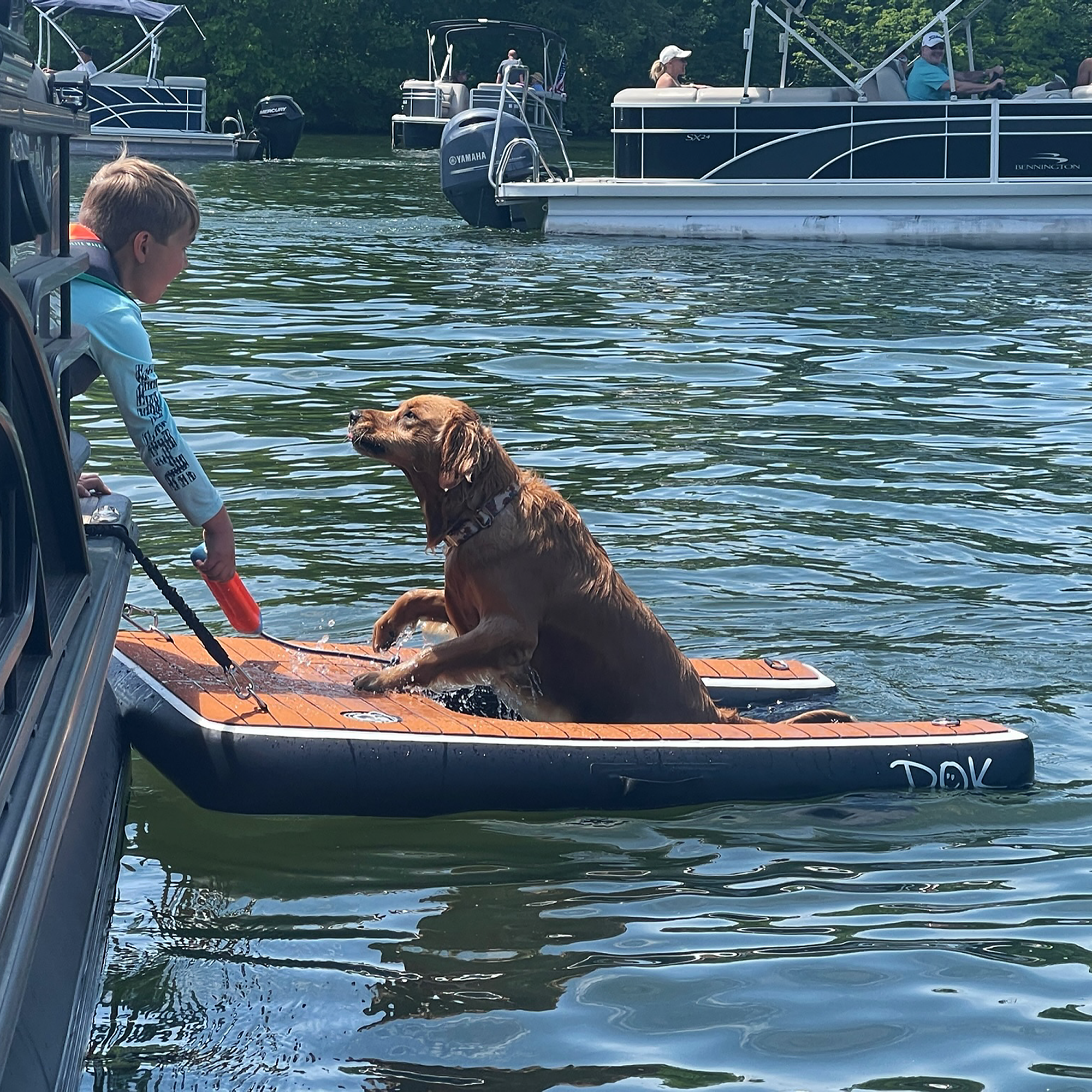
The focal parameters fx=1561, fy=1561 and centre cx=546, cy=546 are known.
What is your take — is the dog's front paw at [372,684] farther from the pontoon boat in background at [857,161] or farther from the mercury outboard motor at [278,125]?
the mercury outboard motor at [278,125]

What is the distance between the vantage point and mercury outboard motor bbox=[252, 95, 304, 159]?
107 ft

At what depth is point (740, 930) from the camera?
4320 mm

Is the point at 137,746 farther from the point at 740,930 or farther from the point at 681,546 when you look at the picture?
the point at 681,546

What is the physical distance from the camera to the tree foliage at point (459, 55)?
143ft

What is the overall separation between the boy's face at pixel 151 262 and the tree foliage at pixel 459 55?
39.8m

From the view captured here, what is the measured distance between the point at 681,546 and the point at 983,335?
745 cm

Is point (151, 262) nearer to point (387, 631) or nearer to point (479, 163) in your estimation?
point (387, 631)

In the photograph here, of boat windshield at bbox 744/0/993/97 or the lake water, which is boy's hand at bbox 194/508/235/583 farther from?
boat windshield at bbox 744/0/993/97

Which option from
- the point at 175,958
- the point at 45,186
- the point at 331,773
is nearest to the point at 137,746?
the point at 331,773

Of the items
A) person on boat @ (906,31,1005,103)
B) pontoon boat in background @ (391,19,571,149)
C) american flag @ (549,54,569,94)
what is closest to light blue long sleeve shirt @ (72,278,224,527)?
person on boat @ (906,31,1005,103)

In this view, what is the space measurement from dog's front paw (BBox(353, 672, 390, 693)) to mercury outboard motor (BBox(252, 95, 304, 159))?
2923cm

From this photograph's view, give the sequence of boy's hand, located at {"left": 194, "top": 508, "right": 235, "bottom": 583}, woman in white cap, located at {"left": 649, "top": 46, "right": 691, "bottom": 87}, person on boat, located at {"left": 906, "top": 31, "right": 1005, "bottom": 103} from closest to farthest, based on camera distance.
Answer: boy's hand, located at {"left": 194, "top": 508, "right": 235, "bottom": 583}, person on boat, located at {"left": 906, "top": 31, "right": 1005, "bottom": 103}, woman in white cap, located at {"left": 649, "top": 46, "right": 691, "bottom": 87}

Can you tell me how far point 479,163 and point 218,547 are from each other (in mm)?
17797

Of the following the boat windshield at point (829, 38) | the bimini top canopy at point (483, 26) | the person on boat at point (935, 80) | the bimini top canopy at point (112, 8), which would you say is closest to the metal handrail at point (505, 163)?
the boat windshield at point (829, 38)
